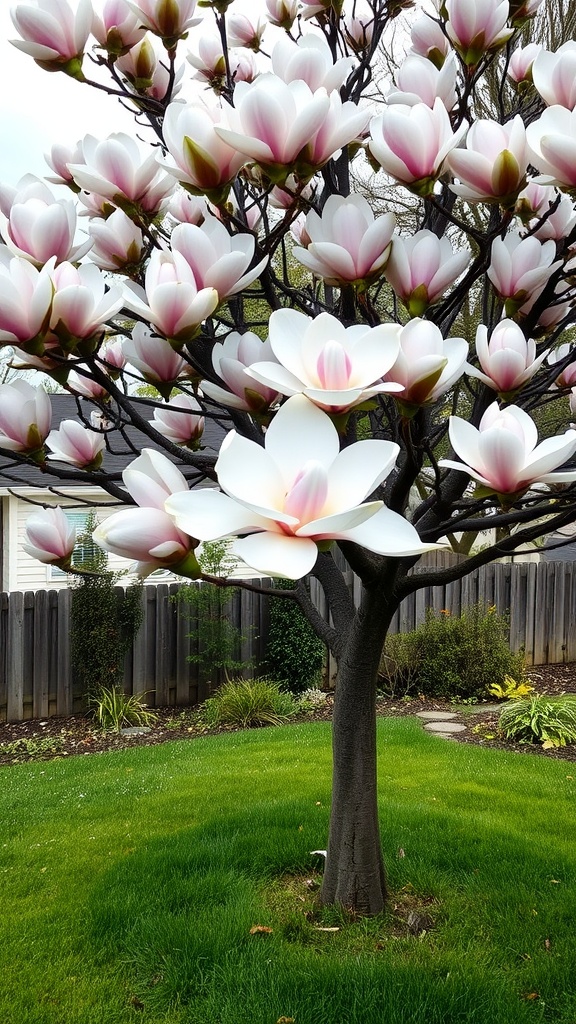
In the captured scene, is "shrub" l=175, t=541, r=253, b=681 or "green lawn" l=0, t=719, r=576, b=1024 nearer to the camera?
"green lawn" l=0, t=719, r=576, b=1024

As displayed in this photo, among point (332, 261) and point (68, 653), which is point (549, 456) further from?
point (68, 653)

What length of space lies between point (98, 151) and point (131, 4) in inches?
18.2

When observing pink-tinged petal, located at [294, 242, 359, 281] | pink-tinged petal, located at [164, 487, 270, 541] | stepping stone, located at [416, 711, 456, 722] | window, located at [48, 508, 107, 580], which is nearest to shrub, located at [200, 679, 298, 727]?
stepping stone, located at [416, 711, 456, 722]

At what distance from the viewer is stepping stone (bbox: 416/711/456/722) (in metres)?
6.38

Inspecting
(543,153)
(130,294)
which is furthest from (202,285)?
(543,153)

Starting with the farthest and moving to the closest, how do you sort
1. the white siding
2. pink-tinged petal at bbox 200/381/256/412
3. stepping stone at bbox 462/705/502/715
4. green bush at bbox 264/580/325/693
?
1. the white siding
2. green bush at bbox 264/580/325/693
3. stepping stone at bbox 462/705/502/715
4. pink-tinged petal at bbox 200/381/256/412

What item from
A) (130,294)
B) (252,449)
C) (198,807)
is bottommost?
(198,807)

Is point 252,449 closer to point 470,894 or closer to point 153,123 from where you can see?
point 153,123

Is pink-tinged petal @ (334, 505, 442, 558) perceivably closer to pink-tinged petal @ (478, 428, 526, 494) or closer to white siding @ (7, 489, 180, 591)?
pink-tinged petal @ (478, 428, 526, 494)

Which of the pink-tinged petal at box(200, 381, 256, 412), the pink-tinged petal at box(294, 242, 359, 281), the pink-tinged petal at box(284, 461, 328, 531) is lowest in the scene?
the pink-tinged petal at box(284, 461, 328, 531)

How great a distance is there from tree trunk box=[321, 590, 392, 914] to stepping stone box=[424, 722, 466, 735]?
3.65m

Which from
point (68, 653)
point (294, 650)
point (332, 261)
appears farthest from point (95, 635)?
point (332, 261)

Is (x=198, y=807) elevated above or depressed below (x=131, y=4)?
below

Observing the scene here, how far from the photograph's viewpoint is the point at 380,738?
519cm
